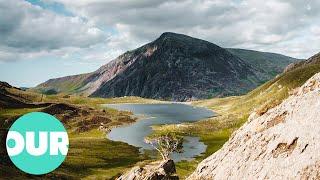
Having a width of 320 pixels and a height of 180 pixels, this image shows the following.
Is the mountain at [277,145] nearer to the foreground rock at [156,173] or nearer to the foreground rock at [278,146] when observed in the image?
the foreground rock at [278,146]

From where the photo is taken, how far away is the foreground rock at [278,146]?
1661 cm

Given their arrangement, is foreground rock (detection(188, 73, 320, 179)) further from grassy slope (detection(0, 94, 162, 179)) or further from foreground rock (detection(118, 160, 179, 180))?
grassy slope (detection(0, 94, 162, 179))

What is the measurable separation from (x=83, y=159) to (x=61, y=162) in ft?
48.6

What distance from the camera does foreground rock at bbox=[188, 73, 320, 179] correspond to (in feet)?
54.5

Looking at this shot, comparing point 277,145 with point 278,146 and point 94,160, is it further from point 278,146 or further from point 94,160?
point 94,160

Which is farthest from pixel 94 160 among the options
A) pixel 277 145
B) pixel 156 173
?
pixel 277 145

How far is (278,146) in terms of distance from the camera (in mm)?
18453

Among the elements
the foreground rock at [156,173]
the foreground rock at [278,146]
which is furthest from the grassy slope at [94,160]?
the foreground rock at [278,146]

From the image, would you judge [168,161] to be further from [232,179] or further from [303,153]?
[303,153]

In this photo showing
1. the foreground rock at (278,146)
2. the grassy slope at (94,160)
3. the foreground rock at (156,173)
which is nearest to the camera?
the foreground rock at (278,146)

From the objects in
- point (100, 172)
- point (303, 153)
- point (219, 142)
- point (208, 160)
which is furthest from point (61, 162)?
point (303, 153)

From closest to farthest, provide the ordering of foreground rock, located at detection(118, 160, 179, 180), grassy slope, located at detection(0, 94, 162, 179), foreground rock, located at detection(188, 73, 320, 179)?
foreground rock, located at detection(188, 73, 320, 179), foreground rock, located at detection(118, 160, 179, 180), grassy slope, located at detection(0, 94, 162, 179)

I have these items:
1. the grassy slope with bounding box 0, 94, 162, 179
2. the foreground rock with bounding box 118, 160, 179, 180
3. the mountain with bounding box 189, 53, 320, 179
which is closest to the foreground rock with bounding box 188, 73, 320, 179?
the mountain with bounding box 189, 53, 320, 179

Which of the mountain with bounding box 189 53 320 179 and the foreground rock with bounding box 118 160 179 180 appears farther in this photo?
the foreground rock with bounding box 118 160 179 180
